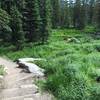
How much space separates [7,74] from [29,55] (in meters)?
12.1

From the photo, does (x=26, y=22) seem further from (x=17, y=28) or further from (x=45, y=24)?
(x=17, y=28)

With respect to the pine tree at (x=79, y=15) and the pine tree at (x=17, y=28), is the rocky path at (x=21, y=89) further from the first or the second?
the pine tree at (x=79, y=15)

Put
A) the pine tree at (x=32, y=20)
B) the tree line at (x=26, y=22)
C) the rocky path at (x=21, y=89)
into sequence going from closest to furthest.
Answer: the rocky path at (x=21, y=89) < the tree line at (x=26, y=22) < the pine tree at (x=32, y=20)

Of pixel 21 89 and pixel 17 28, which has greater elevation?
pixel 17 28

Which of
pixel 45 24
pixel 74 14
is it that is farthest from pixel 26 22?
pixel 74 14

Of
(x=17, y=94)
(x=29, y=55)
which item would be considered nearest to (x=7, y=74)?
(x=17, y=94)

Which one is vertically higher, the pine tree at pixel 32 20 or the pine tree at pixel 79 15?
the pine tree at pixel 32 20

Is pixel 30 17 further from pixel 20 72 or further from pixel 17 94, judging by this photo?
pixel 17 94

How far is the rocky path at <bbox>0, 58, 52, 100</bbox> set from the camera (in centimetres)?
1325

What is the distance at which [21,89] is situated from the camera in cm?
1447

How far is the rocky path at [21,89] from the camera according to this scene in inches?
522

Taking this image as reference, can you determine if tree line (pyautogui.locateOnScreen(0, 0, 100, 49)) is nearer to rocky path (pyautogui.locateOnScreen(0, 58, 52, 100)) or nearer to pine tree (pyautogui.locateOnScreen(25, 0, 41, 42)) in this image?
pine tree (pyautogui.locateOnScreen(25, 0, 41, 42))

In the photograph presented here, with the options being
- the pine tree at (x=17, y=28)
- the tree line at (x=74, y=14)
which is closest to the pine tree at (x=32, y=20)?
the pine tree at (x=17, y=28)

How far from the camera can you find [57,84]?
45.9 ft
